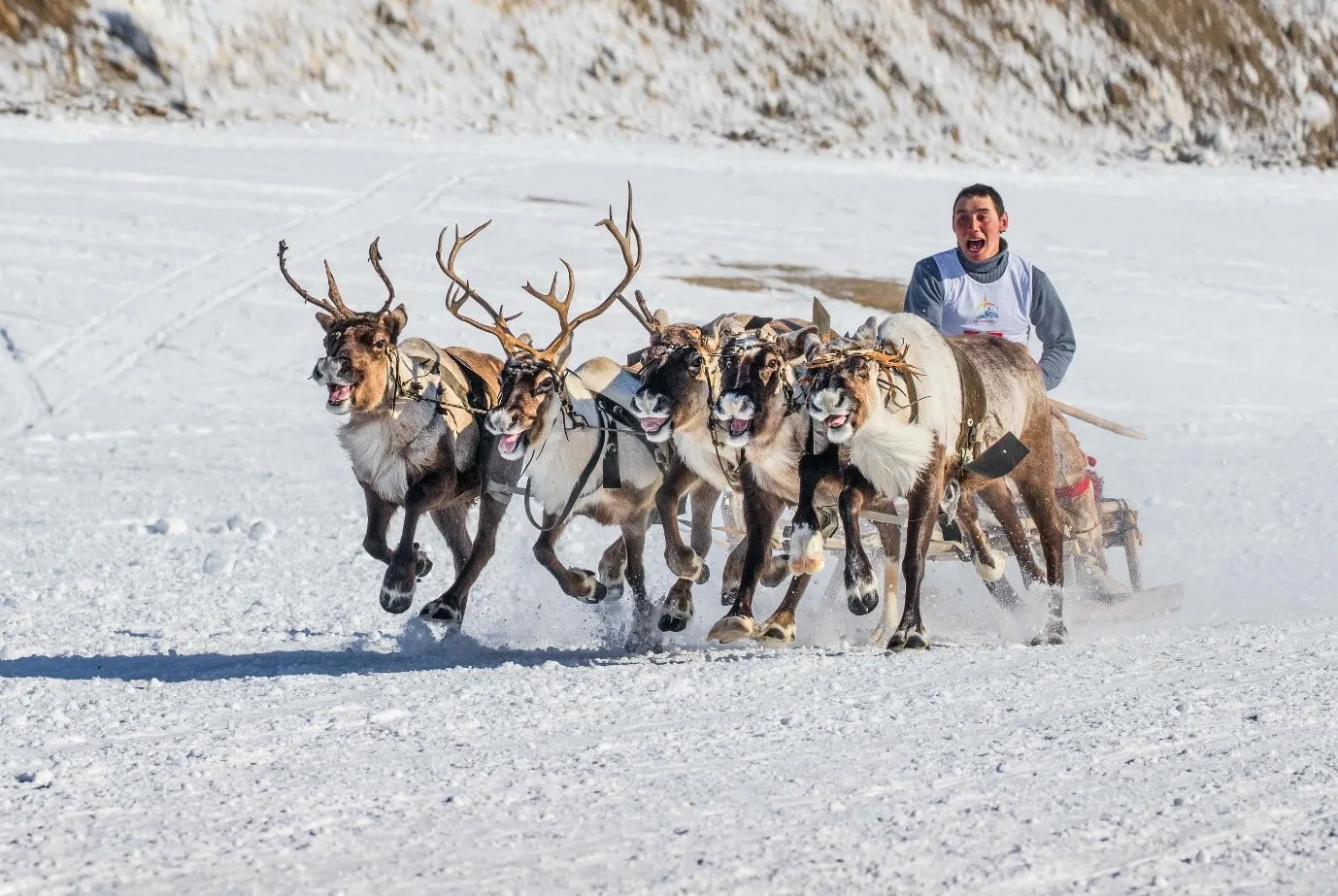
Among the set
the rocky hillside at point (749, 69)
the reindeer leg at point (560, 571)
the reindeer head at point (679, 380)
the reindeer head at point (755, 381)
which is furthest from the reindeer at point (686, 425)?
the rocky hillside at point (749, 69)

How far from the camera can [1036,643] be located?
8391 millimetres

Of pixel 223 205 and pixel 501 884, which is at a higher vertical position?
pixel 223 205

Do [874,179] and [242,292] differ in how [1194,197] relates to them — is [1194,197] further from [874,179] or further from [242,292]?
[242,292]

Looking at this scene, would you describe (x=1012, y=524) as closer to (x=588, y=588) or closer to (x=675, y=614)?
(x=675, y=614)

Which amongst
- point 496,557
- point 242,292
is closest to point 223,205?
point 242,292

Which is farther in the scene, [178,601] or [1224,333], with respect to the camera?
[1224,333]

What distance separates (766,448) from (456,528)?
1975 millimetres

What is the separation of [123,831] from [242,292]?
15524mm

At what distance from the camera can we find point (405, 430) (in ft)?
27.1

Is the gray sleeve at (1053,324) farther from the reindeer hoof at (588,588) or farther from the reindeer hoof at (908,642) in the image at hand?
the reindeer hoof at (588,588)

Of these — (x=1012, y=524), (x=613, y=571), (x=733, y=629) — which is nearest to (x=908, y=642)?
(x=733, y=629)

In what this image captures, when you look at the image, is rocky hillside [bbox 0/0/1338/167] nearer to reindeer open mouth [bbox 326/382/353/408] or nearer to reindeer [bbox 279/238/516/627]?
reindeer [bbox 279/238/516/627]

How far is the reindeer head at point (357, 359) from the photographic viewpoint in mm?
7863

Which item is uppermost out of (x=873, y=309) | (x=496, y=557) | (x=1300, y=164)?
(x=1300, y=164)
